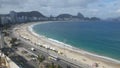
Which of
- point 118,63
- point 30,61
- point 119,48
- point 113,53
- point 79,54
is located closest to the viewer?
point 30,61

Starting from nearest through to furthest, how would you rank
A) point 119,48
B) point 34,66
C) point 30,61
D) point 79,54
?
point 34,66
point 30,61
point 79,54
point 119,48

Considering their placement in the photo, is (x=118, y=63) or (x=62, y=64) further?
(x=118, y=63)

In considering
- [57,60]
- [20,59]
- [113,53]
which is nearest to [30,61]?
[20,59]

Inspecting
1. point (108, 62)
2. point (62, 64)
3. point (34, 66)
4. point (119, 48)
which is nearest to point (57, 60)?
point (62, 64)

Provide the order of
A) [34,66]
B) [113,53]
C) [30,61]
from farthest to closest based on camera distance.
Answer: [113,53], [30,61], [34,66]

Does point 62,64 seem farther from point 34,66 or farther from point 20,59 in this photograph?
point 20,59

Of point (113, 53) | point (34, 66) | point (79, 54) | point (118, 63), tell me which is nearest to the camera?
point (34, 66)

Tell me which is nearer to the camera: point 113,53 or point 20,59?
point 20,59

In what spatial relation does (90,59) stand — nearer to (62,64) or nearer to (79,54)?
(79,54)

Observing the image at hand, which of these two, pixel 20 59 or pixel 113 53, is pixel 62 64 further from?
pixel 113 53
